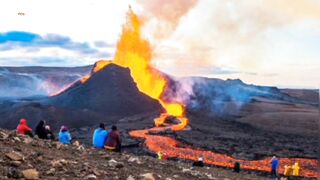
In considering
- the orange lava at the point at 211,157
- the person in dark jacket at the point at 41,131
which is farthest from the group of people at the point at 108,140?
the orange lava at the point at 211,157

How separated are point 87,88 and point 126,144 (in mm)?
32526

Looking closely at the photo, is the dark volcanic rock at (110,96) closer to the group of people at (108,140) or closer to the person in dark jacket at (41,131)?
the person in dark jacket at (41,131)

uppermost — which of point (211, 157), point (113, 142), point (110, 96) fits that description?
point (110, 96)

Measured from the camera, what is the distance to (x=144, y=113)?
65875mm

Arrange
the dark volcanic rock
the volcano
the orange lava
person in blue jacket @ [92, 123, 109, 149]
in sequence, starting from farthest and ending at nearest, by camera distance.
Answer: the dark volcanic rock → the volcano → the orange lava → person in blue jacket @ [92, 123, 109, 149]

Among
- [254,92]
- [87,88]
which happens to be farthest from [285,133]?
[254,92]

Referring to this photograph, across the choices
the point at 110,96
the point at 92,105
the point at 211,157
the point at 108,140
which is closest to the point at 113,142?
the point at 108,140

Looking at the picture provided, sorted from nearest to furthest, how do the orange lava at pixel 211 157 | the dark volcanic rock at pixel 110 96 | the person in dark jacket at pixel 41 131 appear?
the person in dark jacket at pixel 41 131 < the orange lava at pixel 211 157 < the dark volcanic rock at pixel 110 96

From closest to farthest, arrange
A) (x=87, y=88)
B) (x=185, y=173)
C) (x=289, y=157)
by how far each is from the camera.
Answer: (x=185, y=173) → (x=289, y=157) → (x=87, y=88)

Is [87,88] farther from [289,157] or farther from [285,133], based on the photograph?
[289,157]

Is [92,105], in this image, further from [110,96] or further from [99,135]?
A: [99,135]

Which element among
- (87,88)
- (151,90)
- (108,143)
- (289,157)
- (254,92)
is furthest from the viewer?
(254,92)

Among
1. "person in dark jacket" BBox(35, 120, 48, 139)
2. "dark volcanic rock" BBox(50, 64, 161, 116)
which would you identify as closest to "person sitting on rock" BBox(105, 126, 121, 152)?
"person in dark jacket" BBox(35, 120, 48, 139)

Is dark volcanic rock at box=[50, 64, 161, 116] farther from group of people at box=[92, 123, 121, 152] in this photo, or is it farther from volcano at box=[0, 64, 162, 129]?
group of people at box=[92, 123, 121, 152]
